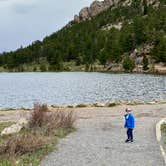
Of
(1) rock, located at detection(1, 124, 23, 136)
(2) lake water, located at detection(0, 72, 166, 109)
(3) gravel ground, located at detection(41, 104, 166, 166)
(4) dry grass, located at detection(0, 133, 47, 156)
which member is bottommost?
(2) lake water, located at detection(0, 72, 166, 109)

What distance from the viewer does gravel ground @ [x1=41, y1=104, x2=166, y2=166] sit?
17.1 m

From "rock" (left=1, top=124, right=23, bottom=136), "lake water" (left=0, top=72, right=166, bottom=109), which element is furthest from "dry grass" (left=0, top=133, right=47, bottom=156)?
"lake water" (left=0, top=72, right=166, bottom=109)

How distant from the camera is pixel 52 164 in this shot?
16.7 m

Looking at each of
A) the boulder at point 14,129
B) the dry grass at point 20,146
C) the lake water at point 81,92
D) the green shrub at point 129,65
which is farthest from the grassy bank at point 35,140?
the green shrub at point 129,65

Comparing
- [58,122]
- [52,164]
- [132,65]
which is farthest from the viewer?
[132,65]

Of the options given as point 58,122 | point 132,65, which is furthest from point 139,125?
point 132,65

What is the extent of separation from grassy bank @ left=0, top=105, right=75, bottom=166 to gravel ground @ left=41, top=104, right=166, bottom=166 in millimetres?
477

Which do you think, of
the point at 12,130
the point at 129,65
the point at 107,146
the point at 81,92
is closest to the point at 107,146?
the point at 107,146

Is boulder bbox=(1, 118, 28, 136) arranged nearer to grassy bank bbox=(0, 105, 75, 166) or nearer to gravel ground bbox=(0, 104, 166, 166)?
grassy bank bbox=(0, 105, 75, 166)

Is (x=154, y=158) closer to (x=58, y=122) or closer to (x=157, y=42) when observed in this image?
(x=58, y=122)

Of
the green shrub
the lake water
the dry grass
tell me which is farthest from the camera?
the green shrub

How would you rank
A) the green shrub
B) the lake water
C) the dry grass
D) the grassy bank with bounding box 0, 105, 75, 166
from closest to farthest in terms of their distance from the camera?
1. the grassy bank with bounding box 0, 105, 75, 166
2. the dry grass
3. the lake water
4. the green shrub

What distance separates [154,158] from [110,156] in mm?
1714

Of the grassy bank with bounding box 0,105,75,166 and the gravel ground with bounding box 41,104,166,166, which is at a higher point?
the grassy bank with bounding box 0,105,75,166
